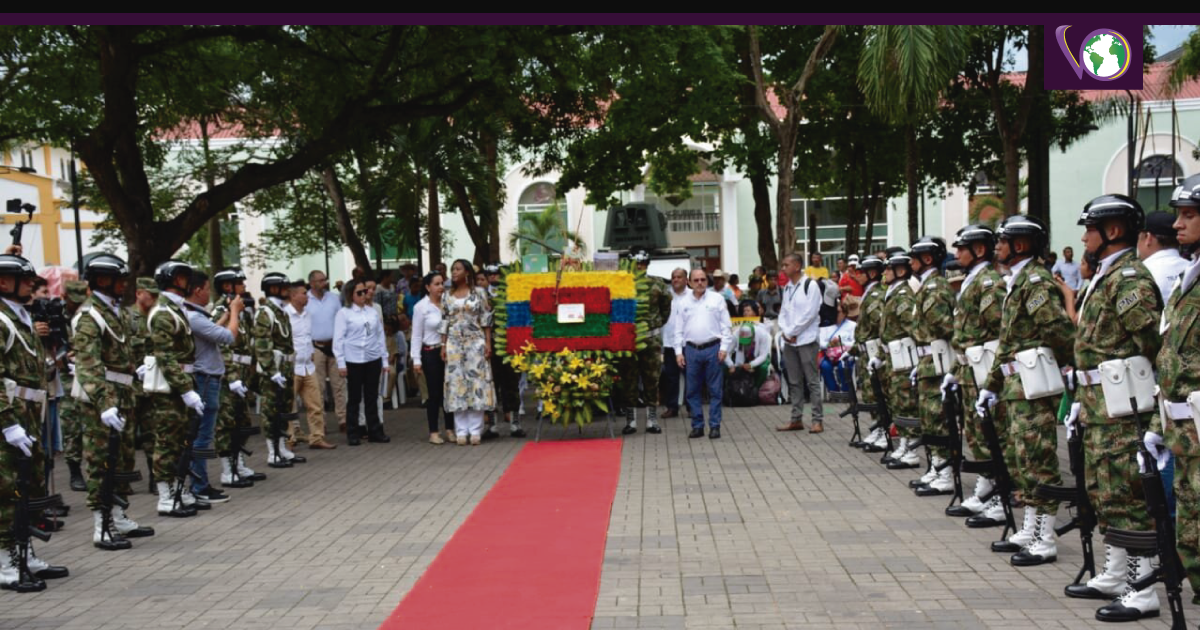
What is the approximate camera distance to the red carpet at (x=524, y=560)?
6.49m

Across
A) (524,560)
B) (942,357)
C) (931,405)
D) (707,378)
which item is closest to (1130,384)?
(942,357)

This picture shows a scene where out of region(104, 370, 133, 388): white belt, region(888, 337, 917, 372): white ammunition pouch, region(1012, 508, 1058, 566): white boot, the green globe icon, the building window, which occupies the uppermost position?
the building window

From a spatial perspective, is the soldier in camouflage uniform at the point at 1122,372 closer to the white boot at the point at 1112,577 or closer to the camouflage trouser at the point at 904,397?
the white boot at the point at 1112,577

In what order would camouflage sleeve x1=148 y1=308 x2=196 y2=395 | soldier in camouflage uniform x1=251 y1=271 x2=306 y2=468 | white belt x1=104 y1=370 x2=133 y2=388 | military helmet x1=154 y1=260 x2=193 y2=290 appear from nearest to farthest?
white belt x1=104 y1=370 x2=133 y2=388 → camouflage sleeve x1=148 y1=308 x2=196 y2=395 → military helmet x1=154 y1=260 x2=193 y2=290 → soldier in camouflage uniform x1=251 y1=271 x2=306 y2=468

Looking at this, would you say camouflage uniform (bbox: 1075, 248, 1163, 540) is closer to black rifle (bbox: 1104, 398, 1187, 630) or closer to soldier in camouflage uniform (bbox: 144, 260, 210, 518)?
black rifle (bbox: 1104, 398, 1187, 630)

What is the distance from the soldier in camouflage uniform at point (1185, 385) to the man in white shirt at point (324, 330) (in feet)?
35.0

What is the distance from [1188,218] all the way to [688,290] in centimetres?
941

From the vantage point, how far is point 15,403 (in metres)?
7.23

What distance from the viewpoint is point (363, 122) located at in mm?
16875

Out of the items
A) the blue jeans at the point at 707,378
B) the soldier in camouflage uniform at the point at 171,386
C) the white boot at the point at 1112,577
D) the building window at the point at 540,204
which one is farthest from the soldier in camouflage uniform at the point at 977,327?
the building window at the point at 540,204

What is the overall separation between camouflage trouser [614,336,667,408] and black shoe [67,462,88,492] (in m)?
6.15

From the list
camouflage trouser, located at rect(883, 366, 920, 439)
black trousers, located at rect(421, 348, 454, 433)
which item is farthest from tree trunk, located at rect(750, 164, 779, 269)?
camouflage trouser, located at rect(883, 366, 920, 439)

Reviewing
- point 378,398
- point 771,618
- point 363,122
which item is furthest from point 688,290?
point 771,618

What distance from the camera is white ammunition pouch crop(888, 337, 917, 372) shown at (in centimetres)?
1020
